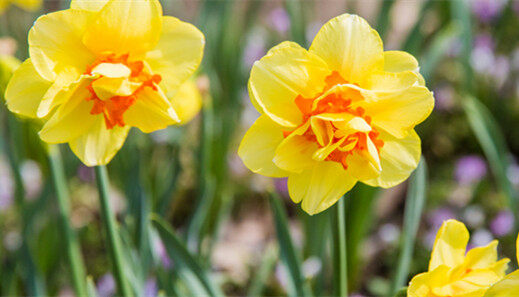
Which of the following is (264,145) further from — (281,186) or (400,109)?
(281,186)

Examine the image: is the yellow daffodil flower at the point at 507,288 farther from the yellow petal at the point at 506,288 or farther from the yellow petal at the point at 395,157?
the yellow petal at the point at 395,157

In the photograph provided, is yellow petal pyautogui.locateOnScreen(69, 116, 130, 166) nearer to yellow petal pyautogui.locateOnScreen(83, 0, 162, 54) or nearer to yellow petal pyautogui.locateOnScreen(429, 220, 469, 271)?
yellow petal pyautogui.locateOnScreen(83, 0, 162, 54)

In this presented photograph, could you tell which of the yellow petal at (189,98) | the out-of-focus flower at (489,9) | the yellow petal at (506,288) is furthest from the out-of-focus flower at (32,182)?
the out-of-focus flower at (489,9)

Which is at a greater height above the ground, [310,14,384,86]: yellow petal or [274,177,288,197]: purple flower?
[310,14,384,86]: yellow petal

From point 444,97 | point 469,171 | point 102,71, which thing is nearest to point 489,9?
point 444,97

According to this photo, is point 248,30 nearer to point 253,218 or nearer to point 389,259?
point 253,218

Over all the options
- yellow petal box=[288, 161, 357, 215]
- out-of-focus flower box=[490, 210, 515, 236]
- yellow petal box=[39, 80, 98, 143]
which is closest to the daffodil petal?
yellow petal box=[39, 80, 98, 143]
